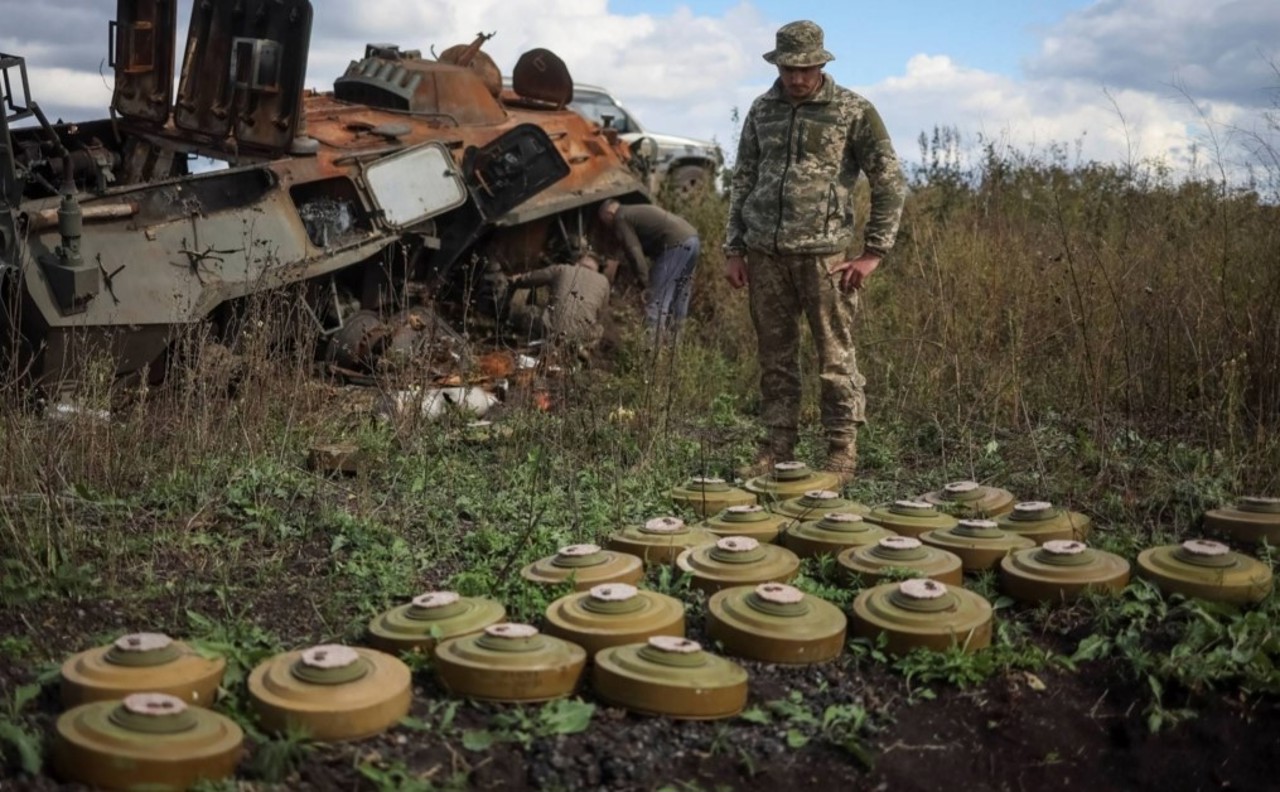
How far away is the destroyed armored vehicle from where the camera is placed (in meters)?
7.48

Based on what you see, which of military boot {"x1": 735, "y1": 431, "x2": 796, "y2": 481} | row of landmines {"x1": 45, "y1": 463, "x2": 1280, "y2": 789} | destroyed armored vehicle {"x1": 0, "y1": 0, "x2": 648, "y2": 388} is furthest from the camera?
destroyed armored vehicle {"x1": 0, "y1": 0, "x2": 648, "y2": 388}

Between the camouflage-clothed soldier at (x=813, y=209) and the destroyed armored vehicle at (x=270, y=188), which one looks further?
the destroyed armored vehicle at (x=270, y=188)

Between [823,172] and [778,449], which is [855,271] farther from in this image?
[778,449]

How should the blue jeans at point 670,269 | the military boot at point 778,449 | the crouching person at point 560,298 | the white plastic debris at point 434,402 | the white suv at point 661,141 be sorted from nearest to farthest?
1. the military boot at point 778,449
2. the white plastic debris at point 434,402
3. the crouching person at point 560,298
4. the blue jeans at point 670,269
5. the white suv at point 661,141

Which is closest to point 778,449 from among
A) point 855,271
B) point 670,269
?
point 855,271

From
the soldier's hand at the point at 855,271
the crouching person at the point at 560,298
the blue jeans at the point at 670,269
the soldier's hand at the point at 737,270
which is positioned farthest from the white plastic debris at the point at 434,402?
the blue jeans at the point at 670,269

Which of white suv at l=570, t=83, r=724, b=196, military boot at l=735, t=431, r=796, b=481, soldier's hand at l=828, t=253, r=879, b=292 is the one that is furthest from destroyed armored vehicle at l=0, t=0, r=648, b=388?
white suv at l=570, t=83, r=724, b=196

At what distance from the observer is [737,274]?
675 cm

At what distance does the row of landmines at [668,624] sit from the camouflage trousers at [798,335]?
0.84 metres

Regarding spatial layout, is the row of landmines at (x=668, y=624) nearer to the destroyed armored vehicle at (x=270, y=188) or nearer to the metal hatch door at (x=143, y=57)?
the destroyed armored vehicle at (x=270, y=188)

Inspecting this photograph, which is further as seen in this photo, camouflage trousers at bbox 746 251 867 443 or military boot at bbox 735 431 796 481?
military boot at bbox 735 431 796 481

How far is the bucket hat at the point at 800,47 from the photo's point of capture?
247 inches

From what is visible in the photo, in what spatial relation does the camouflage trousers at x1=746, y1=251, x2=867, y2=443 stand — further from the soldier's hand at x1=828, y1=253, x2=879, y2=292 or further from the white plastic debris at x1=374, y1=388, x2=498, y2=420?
the white plastic debris at x1=374, y1=388, x2=498, y2=420

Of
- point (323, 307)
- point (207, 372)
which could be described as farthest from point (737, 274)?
point (323, 307)
